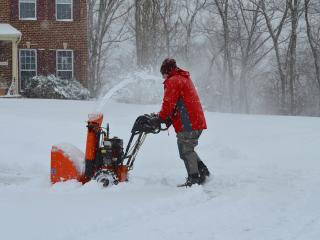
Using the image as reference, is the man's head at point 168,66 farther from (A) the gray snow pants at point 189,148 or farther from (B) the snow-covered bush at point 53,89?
(B) the snow-covered bush at point 53,89

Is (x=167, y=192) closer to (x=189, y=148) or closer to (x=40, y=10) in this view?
(x=189, y=148)

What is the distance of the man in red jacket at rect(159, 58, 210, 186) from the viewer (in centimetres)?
697

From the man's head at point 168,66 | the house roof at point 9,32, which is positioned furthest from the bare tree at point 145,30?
the man's head at point 168,66

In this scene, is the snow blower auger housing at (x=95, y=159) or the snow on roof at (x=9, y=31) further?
the snow on roof at (x=9, y=31)

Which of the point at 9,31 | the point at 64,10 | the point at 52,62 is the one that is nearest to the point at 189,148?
the point at 9,31

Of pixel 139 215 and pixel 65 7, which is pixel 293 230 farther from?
pixel 65 7

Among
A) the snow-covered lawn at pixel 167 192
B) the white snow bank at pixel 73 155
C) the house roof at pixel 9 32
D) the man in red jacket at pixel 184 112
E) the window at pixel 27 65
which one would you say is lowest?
the snow-covered lawn at pixel 167 192

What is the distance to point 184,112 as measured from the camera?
7051mm

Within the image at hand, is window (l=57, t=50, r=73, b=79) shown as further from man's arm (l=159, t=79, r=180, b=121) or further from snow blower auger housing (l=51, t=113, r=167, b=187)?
man's arm (l=159, t=79, r=180, b=121)

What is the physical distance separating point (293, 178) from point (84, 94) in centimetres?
1660

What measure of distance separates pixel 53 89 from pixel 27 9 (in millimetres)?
5213

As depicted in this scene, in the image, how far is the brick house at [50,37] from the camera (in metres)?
24.9

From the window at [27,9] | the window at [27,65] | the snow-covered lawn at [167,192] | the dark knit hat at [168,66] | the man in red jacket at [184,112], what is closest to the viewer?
the snow-covered lawn at [167,192]

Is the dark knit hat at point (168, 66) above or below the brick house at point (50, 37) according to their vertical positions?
below
